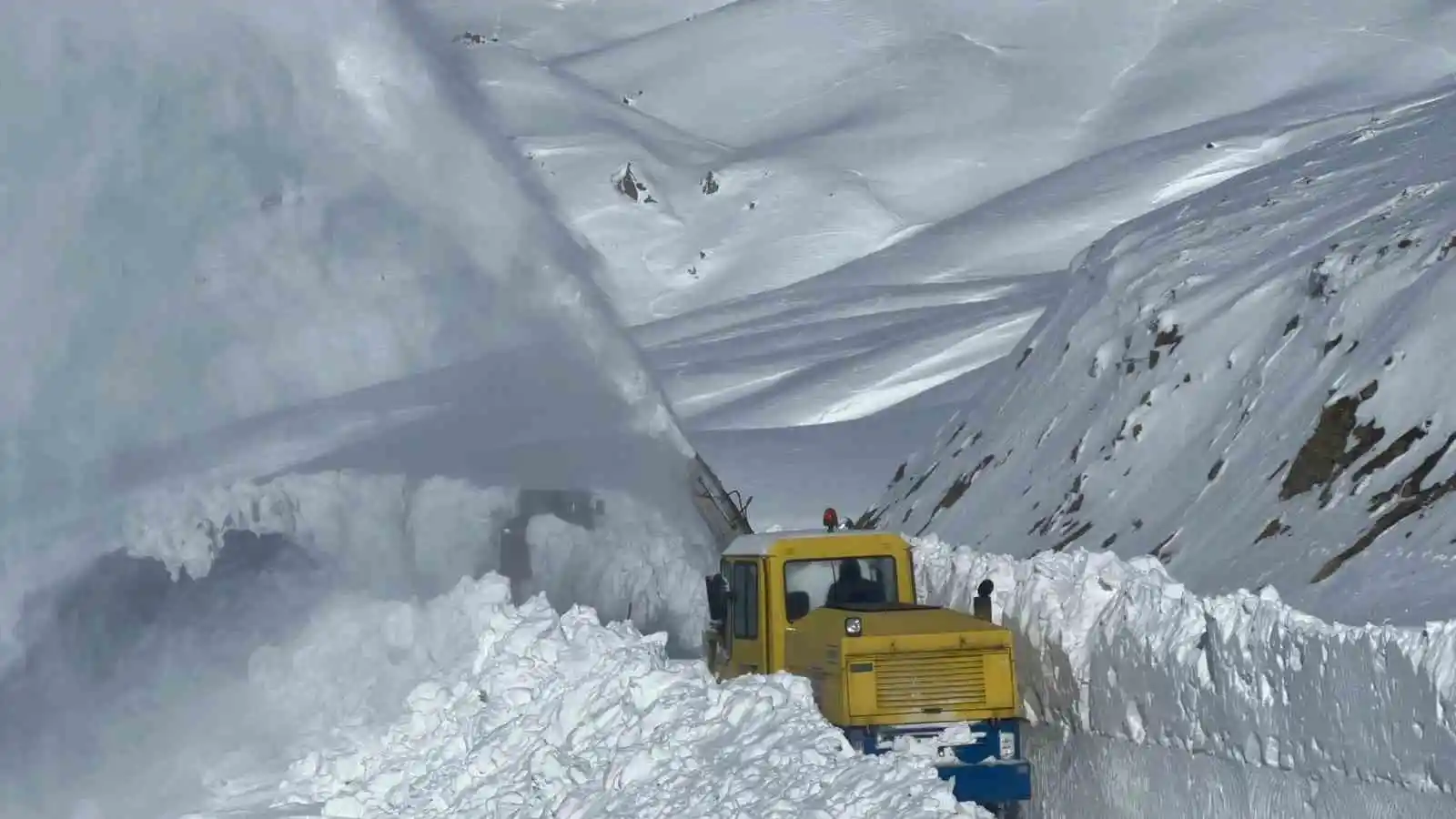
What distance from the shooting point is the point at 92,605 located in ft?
43.3

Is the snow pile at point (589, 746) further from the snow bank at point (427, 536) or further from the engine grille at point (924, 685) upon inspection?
the snow bank at point (427, 536)

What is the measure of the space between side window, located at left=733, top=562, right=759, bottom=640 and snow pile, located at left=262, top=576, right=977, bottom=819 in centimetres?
37

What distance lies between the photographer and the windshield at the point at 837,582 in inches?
423

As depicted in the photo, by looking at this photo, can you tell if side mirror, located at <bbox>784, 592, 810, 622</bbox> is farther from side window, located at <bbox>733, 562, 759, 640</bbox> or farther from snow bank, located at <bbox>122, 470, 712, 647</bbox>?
Result: snow bank, located at <bbox>122, 470, 712, 647</bbox>

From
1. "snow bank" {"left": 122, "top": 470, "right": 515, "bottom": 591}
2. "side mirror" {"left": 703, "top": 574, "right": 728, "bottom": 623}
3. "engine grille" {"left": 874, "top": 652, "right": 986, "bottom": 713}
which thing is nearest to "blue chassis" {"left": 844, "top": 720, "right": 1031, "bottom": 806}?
"engine grille" {"left": 874, "top": 652, "right": 986, "bottom": 713}

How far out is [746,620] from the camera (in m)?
11.0

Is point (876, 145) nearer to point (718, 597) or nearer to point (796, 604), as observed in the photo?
point (718, 597)

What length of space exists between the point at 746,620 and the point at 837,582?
540mm

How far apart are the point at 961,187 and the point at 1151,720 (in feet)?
178

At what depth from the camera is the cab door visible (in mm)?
10773

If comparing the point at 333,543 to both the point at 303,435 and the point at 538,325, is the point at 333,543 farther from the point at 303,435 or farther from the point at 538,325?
the point at 538,325

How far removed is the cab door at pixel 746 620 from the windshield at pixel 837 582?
178 mm

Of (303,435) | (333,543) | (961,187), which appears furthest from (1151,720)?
(961,187)

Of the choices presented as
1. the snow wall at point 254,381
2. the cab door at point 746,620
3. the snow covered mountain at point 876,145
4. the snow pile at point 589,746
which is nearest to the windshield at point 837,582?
the cab door at point 746,620
